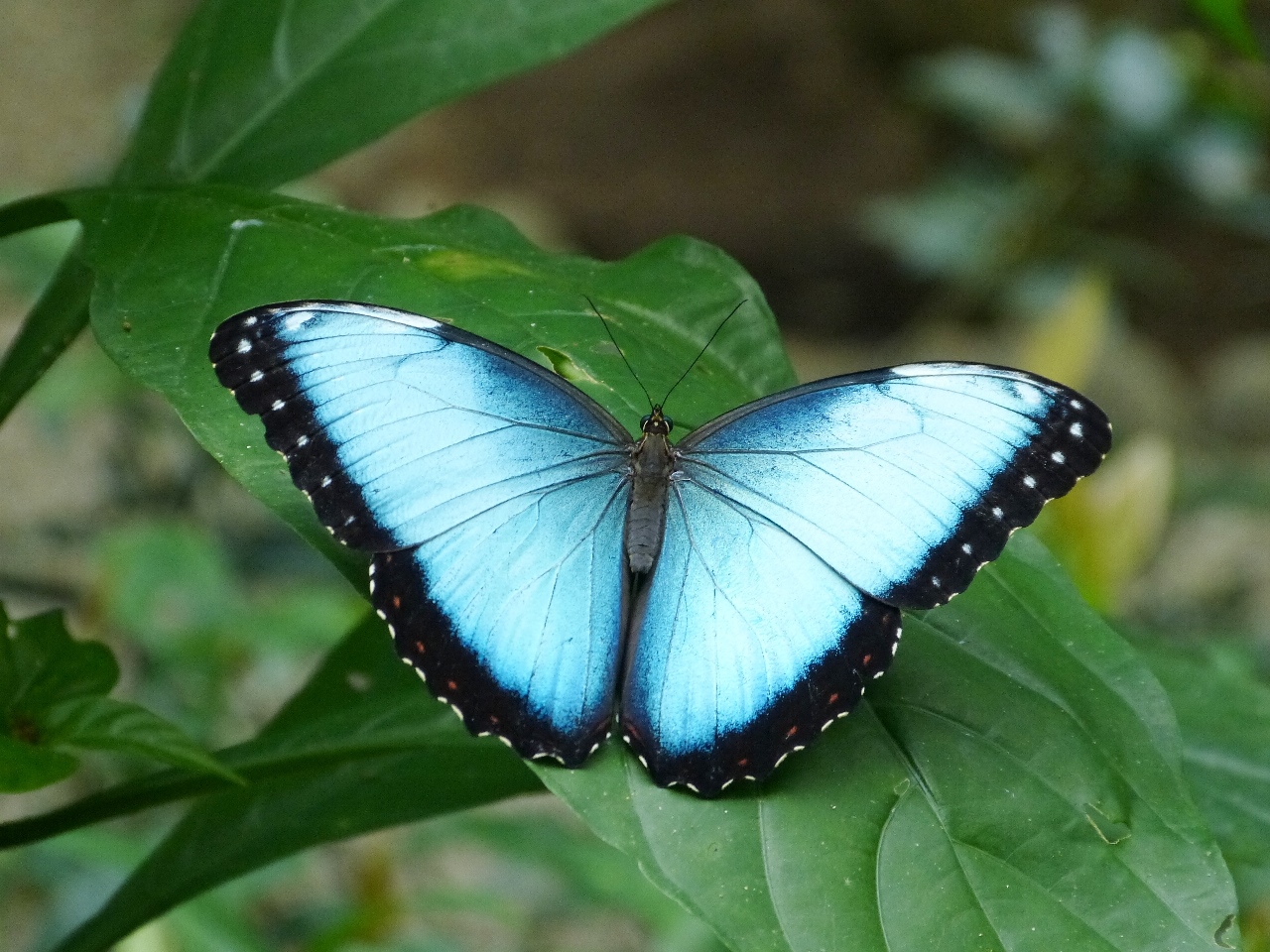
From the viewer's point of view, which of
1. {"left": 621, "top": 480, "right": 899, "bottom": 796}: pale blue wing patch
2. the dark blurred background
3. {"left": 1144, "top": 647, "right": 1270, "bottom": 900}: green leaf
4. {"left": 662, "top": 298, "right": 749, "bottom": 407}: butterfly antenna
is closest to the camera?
{"left": 621, "top": 480, "right": 899, "bottom": 796}: pale blue wing patch

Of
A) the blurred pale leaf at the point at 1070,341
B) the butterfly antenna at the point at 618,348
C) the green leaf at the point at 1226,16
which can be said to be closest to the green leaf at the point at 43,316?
the butterfly antenna at the point at 618,348

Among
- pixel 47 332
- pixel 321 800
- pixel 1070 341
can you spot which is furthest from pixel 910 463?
pixel 1070 341

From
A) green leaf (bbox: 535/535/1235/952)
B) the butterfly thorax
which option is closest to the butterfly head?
the butterfly thorax

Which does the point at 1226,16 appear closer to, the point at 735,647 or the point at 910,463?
the point at 910,463

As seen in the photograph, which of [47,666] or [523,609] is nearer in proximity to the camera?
[47,666]

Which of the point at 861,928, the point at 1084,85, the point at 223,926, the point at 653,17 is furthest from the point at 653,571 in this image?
the point at 653,17

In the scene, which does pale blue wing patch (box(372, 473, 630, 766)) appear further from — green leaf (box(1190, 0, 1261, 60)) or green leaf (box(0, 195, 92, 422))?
green leaf (box(1190, 0, 1261, 60))

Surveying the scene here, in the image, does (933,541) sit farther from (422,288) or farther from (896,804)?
(422,288)
